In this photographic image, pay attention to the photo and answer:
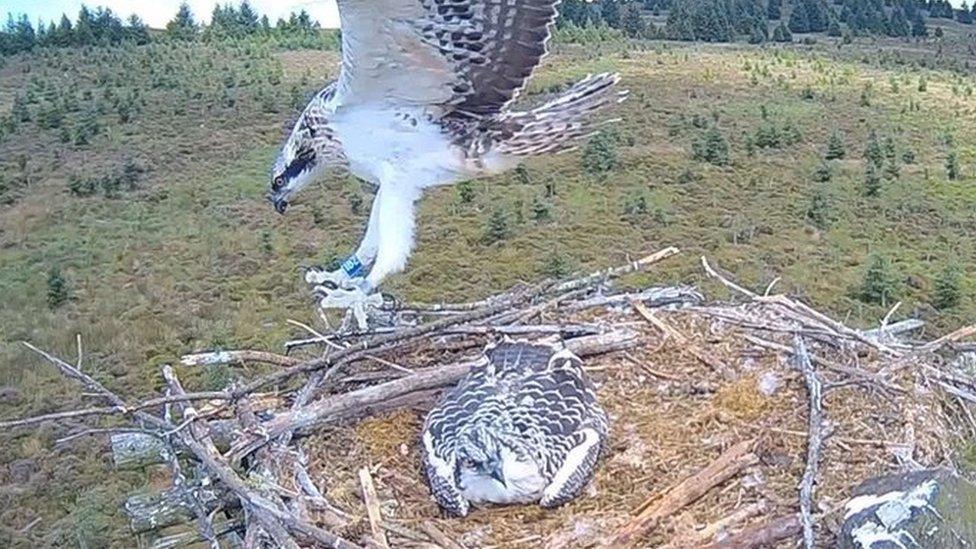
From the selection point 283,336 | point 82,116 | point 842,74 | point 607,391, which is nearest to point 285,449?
point 607,391

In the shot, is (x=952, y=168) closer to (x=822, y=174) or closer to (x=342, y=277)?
(x=822, y=174)

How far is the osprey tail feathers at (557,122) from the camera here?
14.6 feet

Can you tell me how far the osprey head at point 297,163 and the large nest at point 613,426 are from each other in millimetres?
590

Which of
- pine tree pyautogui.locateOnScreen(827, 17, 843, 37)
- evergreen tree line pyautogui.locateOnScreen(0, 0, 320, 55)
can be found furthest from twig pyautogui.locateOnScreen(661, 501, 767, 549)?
pine tree pyautogui.locateOnScreen(827, 17, 843, 37)

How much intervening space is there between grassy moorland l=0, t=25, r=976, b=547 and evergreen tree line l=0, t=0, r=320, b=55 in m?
4.84

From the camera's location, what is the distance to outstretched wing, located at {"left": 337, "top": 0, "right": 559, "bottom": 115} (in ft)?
12.5

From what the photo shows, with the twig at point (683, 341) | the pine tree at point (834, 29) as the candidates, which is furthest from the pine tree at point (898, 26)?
the twig at point (683, 341)

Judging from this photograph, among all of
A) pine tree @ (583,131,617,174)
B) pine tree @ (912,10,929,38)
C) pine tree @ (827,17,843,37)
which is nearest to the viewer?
pine tree @ (583,131,617,174)

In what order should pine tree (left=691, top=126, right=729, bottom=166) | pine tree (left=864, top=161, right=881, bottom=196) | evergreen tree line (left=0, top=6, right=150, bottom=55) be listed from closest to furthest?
pine tree (left=864, top=161, right=881, bottom=196) < pine tree (left=691, top=126, right=729, bottom=166) < evergreen tree line (left=0, top=6, right=150, bottom=55)

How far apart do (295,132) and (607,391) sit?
1509 millimetres

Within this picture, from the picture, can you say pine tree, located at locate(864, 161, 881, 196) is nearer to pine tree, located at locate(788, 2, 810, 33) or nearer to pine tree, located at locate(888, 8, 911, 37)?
pine tree, located at locate(788, 2, 810, 33)

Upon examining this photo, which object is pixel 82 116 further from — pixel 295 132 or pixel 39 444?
pixel 295 132

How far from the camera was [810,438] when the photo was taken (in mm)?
3666

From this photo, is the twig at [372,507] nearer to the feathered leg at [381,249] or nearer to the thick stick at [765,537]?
the feathered leg at [381,249]
